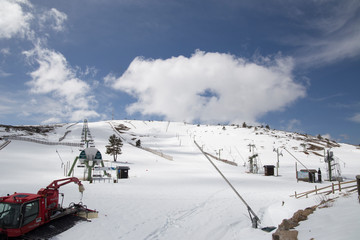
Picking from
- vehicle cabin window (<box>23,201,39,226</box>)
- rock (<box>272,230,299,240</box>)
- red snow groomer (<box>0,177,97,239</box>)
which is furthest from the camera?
vehicle cabin window (<box>23,201,39,226</box>)

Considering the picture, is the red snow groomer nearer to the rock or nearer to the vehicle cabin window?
the vehicle cabin window

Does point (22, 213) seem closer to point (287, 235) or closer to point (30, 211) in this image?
point (30, 211)

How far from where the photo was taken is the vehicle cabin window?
409 inches

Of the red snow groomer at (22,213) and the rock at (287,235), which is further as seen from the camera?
the red snow groomer at (22,213)

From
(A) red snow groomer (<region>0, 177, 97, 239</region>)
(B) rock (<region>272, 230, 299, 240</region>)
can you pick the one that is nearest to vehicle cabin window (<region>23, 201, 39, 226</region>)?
(A) red snow groomer (<region>0, 177, 97, 239</region>)

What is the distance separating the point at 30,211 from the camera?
10711mm

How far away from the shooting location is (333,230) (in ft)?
27.2

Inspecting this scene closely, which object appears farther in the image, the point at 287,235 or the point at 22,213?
the point at 22,213

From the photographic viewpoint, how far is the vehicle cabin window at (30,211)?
34.1 ft

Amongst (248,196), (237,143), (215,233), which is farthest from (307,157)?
(215,233)

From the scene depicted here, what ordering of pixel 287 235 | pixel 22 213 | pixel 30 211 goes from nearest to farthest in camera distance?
pixel 287 235
pixel 22 213
pixel 30 211

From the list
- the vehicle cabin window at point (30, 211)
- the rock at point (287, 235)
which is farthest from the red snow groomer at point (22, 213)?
the rock at point (287, 235)

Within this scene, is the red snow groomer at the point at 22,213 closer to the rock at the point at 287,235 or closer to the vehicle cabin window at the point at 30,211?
the vehicle cabin window at the point at 30,211

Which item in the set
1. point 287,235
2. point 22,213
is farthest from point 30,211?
point 287,235
